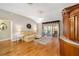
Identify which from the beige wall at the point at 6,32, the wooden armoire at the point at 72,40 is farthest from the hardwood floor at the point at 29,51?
the beige wall at the point at 6,32

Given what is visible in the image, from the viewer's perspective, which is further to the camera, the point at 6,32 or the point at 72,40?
the point at 6,32

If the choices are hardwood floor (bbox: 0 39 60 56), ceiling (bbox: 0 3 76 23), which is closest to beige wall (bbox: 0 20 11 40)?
ceiling (bbox: 0 3 76 23)

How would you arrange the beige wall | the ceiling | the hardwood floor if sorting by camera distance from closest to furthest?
1. the hardwood floor
2. the ceiling
3. the beige wall

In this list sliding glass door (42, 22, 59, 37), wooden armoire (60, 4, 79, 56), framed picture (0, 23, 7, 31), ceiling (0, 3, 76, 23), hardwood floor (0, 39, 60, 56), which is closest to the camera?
wooden armoire (60, 4, 79, 56)

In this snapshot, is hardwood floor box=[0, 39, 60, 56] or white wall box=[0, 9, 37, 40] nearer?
hardwood floor box=[0, 39, 60, 56]

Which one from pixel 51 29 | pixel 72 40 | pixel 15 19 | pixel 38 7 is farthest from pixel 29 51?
pixel 51 29

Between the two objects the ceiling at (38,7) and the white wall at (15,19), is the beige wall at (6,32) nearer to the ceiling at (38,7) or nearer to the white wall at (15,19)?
A: the white wall at (15,19)

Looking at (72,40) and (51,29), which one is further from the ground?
(51,29)

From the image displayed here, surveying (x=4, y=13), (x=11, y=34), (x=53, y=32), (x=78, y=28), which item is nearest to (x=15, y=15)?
(x=4, y=13)

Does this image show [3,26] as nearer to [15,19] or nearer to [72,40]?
[15,19]

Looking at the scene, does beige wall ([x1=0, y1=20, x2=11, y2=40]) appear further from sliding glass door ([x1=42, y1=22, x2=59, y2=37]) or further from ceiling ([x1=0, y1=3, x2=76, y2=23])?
sliding glass door ([x1=42, y1=22, x2=59, y2=37])

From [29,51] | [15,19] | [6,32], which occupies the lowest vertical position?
[29,51]

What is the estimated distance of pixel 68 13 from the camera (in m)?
4.14

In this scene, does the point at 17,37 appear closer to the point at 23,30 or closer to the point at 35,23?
the point at 23,30
